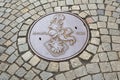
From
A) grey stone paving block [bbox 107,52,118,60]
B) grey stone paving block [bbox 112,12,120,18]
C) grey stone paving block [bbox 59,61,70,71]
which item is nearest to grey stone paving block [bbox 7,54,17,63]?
grey stone paving block [bbox 59,61,70,71]

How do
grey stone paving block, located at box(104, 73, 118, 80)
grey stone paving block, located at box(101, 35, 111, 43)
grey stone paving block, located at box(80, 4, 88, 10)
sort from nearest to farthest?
1. grey stone paving block, located at box(104, 73, 118, 80)
2. grey stone paving block, located at box(101, 35, 111, 43)
3. grey stone paving block, located at box(80, 4, 88, 10)

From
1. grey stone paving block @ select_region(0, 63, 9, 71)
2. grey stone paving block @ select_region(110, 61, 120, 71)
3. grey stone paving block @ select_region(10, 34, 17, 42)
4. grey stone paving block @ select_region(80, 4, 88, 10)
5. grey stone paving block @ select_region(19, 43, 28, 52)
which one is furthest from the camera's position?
grey stone paving block @ select_region(80, 4, 88, 10)

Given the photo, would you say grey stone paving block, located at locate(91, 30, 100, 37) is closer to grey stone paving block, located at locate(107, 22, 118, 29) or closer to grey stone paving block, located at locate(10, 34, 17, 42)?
grey stone paving block, located at locate(107, 22, 118, 29)

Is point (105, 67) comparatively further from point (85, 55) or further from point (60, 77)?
point (60, 77)

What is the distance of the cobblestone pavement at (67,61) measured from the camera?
3809 mm

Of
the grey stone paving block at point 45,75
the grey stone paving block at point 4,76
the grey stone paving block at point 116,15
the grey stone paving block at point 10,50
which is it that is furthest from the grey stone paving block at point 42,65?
the grey stone paving block at point 116,15

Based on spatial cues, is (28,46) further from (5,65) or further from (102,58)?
(102,58)

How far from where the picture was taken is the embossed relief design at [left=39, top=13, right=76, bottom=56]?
164 inches

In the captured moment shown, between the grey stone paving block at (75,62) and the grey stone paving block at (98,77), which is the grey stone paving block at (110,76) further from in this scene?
the grey stone paving block at (75,62)

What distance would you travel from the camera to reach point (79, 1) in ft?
16.6

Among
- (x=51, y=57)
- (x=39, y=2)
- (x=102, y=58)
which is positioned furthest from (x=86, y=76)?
(x=39, y=2)

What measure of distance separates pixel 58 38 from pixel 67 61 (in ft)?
1.92

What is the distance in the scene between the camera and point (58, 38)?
4340 millimetres

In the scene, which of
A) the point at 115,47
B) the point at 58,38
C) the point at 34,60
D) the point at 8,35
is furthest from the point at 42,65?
the point at 115,47
